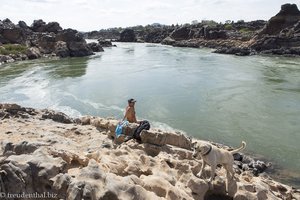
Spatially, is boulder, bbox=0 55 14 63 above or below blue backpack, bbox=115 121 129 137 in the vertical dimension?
below

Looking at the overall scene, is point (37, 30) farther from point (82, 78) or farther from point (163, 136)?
point (163, 136)

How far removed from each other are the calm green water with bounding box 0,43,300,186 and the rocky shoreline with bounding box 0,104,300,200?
4.80 meters

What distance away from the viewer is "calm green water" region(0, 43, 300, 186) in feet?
71.9

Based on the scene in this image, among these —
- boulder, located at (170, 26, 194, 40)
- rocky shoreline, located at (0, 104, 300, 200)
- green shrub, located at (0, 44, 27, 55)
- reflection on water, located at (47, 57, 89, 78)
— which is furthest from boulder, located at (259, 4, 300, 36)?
rocky shoreline, located at (0, 104, 300, 200)

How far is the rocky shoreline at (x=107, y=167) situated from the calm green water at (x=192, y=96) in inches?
189

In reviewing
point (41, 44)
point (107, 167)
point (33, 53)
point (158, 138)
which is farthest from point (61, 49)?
point (107, 167)

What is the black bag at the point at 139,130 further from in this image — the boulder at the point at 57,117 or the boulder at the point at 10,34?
the boulder at the point at 10,34

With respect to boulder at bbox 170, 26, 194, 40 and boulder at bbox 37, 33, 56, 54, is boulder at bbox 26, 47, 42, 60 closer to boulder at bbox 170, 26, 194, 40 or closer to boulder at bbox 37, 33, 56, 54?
boulder at bbox 37, 33, 56, 54

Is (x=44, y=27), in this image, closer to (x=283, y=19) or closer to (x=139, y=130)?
(x=283, y=19)

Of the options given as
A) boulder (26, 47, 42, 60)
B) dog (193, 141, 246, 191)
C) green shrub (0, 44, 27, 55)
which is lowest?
boulder (26, 47, 42, 60)

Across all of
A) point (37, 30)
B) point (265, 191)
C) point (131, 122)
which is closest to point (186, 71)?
point (131, 122)

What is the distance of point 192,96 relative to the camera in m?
32.7

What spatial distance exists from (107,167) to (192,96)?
24.1 meters

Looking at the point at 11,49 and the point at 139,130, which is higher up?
the point at 139,130
